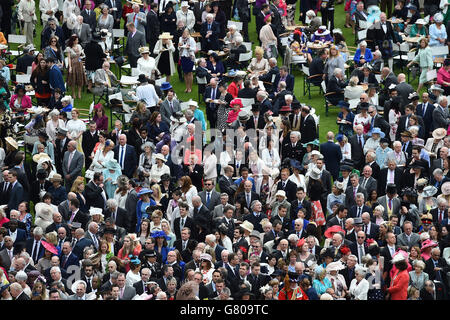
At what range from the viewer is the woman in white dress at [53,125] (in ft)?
78.2

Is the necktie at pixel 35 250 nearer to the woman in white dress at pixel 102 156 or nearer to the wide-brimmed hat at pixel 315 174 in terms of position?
the woman in white dress at pixel 102 156

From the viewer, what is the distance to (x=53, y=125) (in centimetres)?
2389

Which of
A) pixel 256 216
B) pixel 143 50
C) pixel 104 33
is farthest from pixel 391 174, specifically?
pixel 104 33

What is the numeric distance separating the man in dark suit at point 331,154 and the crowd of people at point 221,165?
0.10 ft

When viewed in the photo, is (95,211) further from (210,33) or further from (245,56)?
(210,33)

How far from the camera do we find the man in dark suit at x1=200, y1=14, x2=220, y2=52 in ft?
94.4

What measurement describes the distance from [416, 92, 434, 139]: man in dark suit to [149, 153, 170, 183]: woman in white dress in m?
5.59

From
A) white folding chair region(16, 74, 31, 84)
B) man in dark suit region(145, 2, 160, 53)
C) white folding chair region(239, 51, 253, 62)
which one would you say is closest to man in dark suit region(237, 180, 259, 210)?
white folding chair region(239, 51, 253, 62)

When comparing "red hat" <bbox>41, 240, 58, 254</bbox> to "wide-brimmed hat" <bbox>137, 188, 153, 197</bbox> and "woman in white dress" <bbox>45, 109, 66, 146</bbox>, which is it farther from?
"woman in white dress" <bbox>45, 109, 66, 146</bbox>

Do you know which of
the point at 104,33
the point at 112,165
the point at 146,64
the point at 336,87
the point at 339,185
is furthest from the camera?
the point at 104,33

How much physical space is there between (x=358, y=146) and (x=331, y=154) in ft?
1.93

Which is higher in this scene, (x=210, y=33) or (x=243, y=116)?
(x=210, y=33)

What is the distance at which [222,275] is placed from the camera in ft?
61.2

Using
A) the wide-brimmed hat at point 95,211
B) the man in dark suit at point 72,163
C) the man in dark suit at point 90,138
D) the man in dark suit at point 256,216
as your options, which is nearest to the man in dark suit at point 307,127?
the man in dark suit at point 256,216
